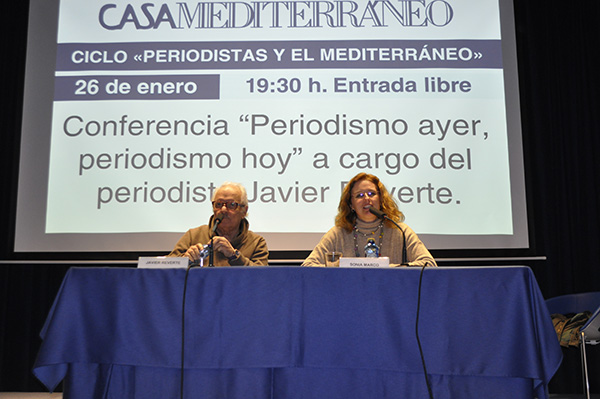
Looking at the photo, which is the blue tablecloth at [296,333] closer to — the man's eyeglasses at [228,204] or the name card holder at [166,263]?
the name card holder at [166,263]

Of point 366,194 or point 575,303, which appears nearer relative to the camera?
point 366,194

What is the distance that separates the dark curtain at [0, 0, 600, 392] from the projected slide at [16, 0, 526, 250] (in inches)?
17.6

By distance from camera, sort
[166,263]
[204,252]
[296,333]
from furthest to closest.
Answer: [204,252] < [166,263] < [296,333]

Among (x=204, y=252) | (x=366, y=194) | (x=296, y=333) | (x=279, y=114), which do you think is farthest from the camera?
(x=279, y=114)

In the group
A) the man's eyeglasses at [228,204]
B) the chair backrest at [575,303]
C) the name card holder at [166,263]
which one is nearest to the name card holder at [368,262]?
the name card holder at [166,263]

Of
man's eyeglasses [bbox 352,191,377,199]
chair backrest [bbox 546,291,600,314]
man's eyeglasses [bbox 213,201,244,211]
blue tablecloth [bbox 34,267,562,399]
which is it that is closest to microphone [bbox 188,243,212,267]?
blue tablecloth [bbox 34,267,562,399]

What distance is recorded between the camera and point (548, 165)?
405 cm

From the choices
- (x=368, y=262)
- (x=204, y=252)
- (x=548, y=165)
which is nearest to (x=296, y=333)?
(x=368, y=262)

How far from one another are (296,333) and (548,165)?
285 centimetres

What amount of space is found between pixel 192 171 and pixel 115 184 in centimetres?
50

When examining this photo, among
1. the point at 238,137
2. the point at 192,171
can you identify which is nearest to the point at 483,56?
the point at 238,137

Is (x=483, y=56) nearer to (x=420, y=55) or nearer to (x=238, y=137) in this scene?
(x=420, y=55)

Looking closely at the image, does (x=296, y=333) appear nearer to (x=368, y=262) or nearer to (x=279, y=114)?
(x=368, y=262)

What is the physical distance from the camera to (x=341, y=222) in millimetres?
2924
